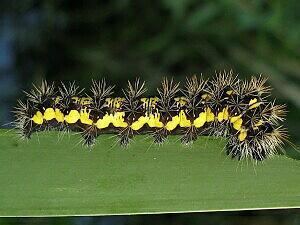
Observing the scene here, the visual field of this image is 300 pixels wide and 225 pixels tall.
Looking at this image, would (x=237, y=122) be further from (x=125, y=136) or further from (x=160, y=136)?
(x=125, y=136)

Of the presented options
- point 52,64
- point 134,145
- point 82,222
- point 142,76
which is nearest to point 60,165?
point 134,145

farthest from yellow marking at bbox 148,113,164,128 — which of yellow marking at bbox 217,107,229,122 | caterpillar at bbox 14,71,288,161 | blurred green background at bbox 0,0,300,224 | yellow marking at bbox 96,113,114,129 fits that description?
blurred green background at bbox 0,0,300,224

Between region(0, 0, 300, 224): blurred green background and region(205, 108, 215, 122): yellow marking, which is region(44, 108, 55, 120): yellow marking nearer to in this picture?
region(205, 108, 215, 122): yellow marking

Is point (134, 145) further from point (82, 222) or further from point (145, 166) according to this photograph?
point (82, 222)

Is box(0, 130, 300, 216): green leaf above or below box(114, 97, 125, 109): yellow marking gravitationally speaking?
below

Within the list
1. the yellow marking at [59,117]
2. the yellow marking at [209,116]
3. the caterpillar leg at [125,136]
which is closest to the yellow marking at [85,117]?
the yellow marking at [59,117]

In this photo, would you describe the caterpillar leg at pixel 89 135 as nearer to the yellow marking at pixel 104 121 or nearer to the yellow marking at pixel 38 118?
the yellow marking at pixel 104 121
